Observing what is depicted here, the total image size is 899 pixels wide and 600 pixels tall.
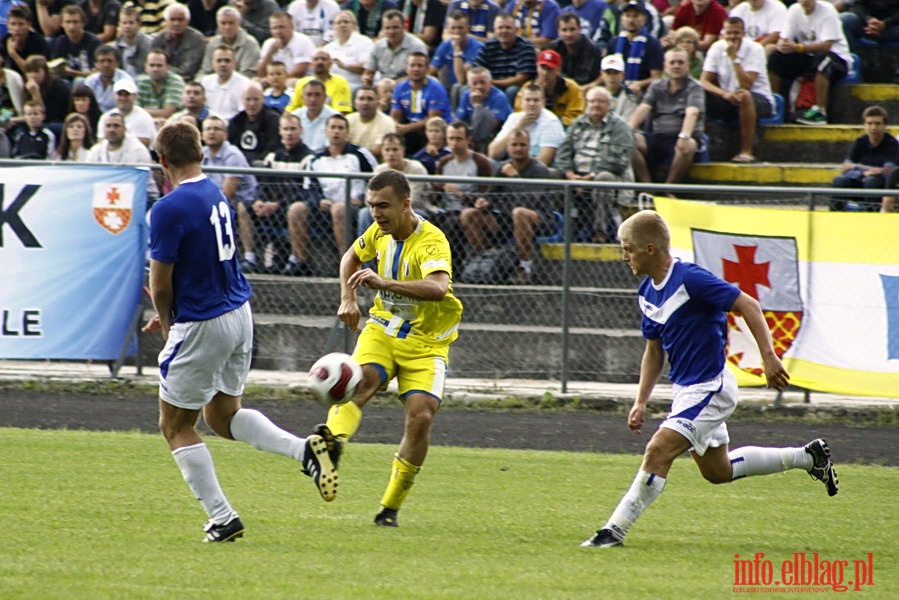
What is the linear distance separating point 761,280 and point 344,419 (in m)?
5.65

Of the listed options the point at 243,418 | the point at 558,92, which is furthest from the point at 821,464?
the point at 558,92

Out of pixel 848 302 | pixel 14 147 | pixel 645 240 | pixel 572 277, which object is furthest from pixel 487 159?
pixel 645 240

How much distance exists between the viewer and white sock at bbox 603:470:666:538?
6.25 metres

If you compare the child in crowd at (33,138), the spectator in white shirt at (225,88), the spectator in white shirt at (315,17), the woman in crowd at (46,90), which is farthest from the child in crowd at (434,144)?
the woman in crowd at (46,90)

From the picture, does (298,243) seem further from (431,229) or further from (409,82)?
(431,229)

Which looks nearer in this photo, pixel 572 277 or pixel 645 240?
pixel 645 240

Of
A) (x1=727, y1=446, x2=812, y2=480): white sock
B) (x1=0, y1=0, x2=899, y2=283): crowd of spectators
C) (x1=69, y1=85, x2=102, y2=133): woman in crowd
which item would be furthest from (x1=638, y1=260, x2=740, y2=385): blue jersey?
(x1=69, y1=85, x2=102, y2=133): woman in crowd

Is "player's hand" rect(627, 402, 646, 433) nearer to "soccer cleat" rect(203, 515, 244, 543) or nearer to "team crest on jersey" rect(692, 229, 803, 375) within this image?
"soccer cleat" rect(203, 515, 244, 543)

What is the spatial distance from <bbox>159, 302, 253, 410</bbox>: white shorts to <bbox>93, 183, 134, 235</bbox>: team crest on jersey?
245 inches

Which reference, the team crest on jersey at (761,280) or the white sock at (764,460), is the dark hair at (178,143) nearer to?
the white sock at (764,460)

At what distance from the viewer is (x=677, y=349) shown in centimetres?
A: 645

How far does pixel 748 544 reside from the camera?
21.5 feet

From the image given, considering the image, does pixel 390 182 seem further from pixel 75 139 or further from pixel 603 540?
pixel 75 139

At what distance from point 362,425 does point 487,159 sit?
→ 3.65 meters
